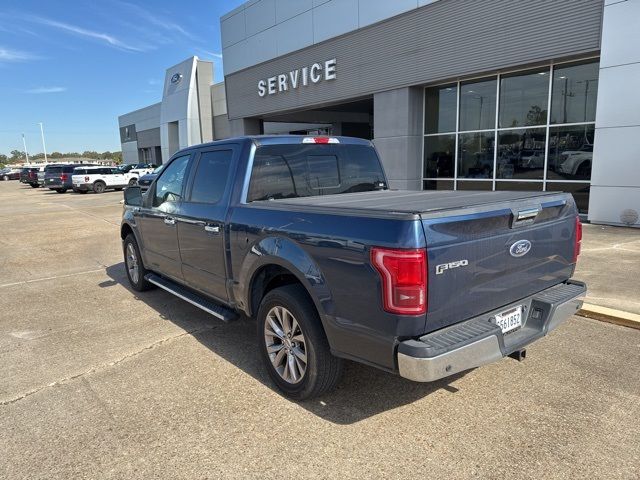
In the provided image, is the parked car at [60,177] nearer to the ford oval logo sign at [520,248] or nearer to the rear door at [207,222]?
the rear door at [207,222]

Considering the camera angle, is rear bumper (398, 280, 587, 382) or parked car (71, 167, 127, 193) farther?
Result: parked car (71, 167, 127, 193)

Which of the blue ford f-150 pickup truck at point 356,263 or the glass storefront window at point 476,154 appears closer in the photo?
the blue ford f-150 pickup truck at point 356,263

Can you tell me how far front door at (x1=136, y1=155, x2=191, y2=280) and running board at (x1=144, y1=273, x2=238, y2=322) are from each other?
0.12 meters

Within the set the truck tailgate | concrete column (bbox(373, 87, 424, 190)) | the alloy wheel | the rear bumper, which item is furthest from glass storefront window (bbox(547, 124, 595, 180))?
the alloy wheel

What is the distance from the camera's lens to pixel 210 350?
14.1 ft

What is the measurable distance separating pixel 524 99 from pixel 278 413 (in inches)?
482

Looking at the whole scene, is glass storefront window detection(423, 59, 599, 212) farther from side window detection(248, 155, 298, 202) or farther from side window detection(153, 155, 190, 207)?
side window detection(153, 155, 190, 207)

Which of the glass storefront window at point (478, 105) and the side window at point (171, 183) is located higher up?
the glass storefront window at point (478, 105)

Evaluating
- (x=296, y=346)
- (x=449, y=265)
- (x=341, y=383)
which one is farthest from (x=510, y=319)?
(x=296, y=346)

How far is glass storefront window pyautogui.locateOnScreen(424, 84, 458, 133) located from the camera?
568 inches

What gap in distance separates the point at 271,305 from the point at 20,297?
15.5ft

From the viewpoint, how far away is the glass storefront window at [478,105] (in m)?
13.5

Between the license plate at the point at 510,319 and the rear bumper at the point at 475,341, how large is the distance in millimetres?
33

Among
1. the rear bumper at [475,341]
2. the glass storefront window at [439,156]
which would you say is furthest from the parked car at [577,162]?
the rear bumper at [475,341]
